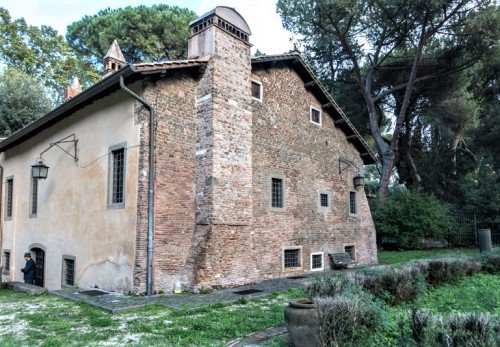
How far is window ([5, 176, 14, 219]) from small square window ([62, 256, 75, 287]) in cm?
599

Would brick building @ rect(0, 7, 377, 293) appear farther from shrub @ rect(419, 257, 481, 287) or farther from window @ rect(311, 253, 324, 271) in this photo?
shrub @ rect(419, 257, 481, 287)

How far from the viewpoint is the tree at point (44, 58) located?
85.4 feet

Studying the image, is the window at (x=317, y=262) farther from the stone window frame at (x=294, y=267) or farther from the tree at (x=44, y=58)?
the tree at (x=44, y=58)

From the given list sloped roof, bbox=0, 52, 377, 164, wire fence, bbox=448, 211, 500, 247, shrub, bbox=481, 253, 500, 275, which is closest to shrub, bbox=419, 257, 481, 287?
shrub, bbox=481, 253, 500, 275

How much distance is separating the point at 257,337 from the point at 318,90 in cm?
1147

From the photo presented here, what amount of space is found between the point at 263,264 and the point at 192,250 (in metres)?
2.97

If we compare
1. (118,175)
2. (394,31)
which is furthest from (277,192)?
(394,31)

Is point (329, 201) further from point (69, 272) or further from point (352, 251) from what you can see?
point (69, 272)

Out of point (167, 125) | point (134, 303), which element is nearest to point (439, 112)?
point (167, 125)

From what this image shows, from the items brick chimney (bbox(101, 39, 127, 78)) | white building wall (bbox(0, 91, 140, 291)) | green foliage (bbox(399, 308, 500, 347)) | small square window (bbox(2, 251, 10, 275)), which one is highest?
brick chimney (bbox(101, 39, 127, 78))

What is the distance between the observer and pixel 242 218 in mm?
10656

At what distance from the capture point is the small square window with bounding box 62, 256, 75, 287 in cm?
1157

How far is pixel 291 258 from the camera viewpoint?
1312 cm

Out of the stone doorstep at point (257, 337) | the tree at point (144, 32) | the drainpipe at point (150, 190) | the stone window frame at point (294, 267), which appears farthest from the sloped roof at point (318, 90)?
the tree at point (144, 32)
